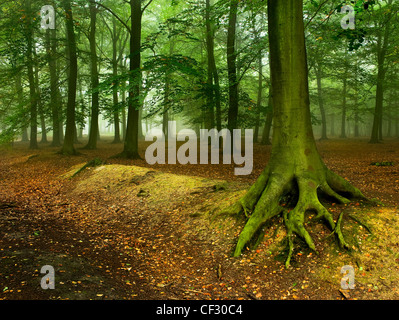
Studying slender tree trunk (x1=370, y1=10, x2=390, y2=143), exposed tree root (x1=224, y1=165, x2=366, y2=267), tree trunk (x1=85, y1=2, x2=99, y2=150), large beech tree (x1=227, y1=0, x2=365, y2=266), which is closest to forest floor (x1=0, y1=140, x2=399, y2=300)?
exposed tree root (x1=224, y1=165, x2=366, y2=267)

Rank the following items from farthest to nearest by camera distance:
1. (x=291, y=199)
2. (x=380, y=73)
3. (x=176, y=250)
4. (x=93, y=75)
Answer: (x=380, y=73) < (x=93, y=75) < (x=291, y=199) < (x=176, y=250)

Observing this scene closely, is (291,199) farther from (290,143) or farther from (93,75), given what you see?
(93,75)

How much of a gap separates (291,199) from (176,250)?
2.54 m

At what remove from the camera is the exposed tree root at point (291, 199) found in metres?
4.80

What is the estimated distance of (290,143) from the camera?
536 cm

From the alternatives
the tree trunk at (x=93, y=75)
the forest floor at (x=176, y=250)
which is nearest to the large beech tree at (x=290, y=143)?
the forest floor at (x=176, y=250)

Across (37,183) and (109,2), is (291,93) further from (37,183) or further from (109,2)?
(109,2)

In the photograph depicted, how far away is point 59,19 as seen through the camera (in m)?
19.1

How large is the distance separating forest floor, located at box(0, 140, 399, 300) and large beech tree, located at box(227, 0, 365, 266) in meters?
0.32

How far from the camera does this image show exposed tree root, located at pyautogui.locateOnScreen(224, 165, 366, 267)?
4.80m
